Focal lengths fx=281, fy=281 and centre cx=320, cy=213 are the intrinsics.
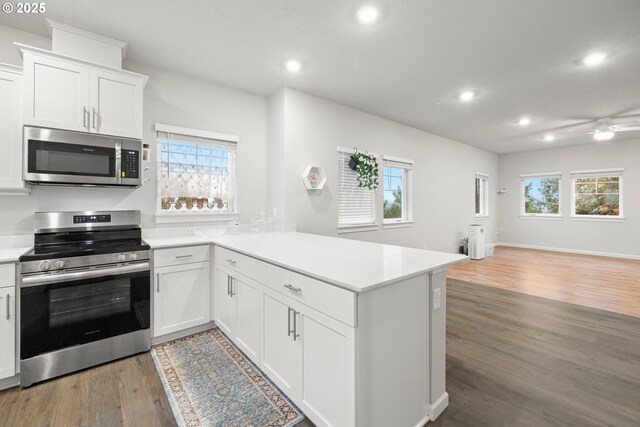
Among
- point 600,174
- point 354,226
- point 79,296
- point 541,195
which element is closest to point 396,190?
point 354,226

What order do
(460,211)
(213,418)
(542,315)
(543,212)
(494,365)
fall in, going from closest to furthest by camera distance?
(213,418)
(494,365)
(542,315)
(460,211)
(543,212)

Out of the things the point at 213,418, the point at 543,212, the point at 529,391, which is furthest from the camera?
the point at 543,212

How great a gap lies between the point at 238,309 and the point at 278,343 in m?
0.66

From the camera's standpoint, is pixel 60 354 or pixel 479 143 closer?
pixel 60 354

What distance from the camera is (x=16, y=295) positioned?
6.43ft

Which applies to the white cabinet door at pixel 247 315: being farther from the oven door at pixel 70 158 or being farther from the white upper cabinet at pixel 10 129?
the white upper cabinet at pixel 10 129

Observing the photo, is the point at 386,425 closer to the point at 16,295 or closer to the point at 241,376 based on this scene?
the point at 241,376

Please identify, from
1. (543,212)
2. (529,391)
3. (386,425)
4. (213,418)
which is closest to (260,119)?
(213,418)

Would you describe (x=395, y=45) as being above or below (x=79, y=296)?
above

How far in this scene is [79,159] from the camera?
7.73 ft

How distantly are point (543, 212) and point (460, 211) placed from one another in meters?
3.14

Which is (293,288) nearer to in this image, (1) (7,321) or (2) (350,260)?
(2) (350,260)

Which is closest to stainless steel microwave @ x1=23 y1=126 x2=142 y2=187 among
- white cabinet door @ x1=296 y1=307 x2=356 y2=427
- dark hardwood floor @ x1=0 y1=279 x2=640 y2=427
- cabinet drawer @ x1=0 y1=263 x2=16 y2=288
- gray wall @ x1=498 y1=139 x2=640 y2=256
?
cabinet drawer @ x1=0 y1=263 x2=16 y2=288

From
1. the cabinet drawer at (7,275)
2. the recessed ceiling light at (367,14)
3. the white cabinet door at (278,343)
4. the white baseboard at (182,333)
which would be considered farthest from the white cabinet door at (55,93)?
the recessed ceiling light at (367,14)
